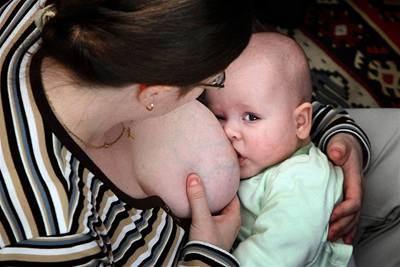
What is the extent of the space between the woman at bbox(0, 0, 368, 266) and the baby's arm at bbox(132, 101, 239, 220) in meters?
0.18

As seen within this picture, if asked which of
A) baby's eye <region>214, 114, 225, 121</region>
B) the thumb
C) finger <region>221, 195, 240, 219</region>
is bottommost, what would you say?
finger <region>221, 195, 240, 219</region>

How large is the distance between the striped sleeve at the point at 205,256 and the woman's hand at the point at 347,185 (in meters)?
0.26

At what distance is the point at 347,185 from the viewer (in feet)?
3.95

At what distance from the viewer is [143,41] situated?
2.44 feet

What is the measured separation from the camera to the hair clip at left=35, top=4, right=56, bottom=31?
0.81m

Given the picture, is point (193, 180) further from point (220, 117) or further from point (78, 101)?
point (78, 101)

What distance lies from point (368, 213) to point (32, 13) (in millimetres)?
798

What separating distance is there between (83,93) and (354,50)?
1.57 metres

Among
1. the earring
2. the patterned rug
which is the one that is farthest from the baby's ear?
the patterned rug

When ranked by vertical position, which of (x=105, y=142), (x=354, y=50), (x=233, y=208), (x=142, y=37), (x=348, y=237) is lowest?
(x=354, y=50)

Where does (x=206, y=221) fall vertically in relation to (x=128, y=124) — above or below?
below

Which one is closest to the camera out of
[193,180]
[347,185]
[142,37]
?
[142,37]

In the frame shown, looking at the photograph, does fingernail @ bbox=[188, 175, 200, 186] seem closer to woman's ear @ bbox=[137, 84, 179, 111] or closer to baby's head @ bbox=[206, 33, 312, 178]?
baby's head @ bbox=[206, 33, 312, 178]

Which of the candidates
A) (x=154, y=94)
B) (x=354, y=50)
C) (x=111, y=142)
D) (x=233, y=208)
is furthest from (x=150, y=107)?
(x=354, y=50)
